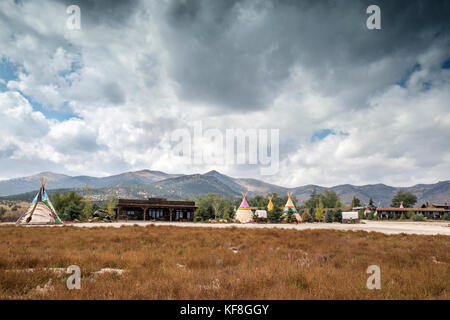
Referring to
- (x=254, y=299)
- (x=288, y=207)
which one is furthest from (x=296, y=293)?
(x=288, y=207)

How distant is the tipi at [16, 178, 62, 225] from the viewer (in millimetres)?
28500

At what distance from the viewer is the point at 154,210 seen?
44.9 m

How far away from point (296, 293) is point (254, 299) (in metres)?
0.87

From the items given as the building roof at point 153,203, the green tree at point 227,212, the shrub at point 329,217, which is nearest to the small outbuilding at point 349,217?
the shrub at point 329,217

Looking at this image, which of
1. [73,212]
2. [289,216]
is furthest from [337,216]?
[73,212]

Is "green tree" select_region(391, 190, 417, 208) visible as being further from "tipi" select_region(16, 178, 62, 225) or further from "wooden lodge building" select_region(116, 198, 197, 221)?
"tipi" select_region(16, 178, 62, 225)

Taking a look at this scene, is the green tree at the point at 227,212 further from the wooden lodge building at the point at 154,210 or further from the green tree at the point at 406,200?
the green tree at the point at 406,200

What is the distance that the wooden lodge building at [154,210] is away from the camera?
42034 mm

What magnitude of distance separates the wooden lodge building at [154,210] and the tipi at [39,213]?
11.5 m

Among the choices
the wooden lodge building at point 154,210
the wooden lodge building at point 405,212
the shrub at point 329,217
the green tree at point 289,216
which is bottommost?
the wooden lodge building at point 405,212

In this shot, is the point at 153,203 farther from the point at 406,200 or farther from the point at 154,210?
the point at 406,200

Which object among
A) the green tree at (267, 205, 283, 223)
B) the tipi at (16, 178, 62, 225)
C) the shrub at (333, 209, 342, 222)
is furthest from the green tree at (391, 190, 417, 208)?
the tipi at (16, 178, 62, 225)

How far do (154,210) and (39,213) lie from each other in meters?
18.6
